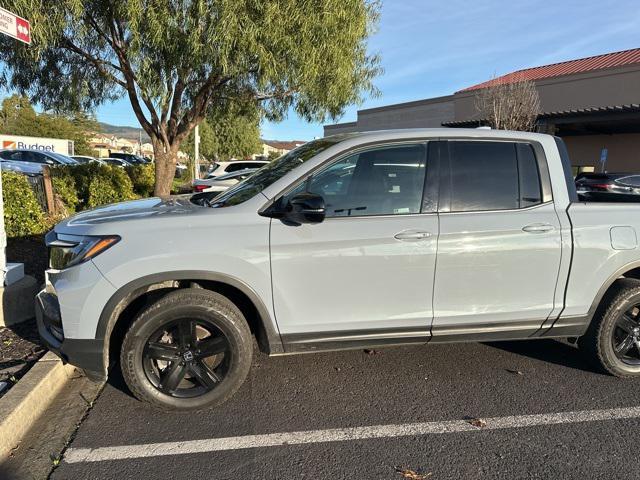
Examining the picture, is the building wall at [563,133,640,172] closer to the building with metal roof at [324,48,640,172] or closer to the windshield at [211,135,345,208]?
the building with metal roof at [324,48,640,172]

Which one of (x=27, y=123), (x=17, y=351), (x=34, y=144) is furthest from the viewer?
(x=27, y=123)

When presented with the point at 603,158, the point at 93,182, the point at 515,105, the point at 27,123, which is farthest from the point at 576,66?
the point at 27,123

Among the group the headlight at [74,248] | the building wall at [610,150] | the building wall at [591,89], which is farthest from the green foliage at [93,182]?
the building wall at [610,150]

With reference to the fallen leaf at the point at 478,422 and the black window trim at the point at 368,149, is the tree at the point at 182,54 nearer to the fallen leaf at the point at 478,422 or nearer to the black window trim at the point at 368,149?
the black window trim at the point at 368,149

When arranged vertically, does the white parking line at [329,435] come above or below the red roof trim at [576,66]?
below

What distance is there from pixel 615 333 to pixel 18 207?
7.29m

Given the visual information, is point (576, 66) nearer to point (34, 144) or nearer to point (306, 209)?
point (306, 209)

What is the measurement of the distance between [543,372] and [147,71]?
765 centimetres

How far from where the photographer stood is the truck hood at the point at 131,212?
320 centimetres

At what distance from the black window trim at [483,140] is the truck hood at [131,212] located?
1.65m

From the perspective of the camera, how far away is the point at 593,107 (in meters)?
21.9

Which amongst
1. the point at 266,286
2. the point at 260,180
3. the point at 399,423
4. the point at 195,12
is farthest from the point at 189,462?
the point at 195,12

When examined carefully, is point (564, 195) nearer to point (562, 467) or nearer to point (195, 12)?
point (562, 467)

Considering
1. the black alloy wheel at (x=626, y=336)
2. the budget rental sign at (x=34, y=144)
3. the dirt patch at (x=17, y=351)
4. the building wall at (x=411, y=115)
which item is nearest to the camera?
the dirt patch at (x=17, y=351)
